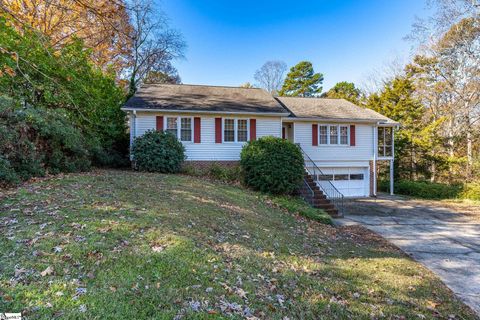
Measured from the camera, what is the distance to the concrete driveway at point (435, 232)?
566 cm

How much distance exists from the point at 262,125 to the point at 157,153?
19.6ft

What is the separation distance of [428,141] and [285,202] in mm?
14869

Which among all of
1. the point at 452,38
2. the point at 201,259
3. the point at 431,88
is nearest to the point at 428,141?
the point at 431,88

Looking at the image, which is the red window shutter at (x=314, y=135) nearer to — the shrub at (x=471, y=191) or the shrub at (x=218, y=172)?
the shrub at (x=218, y=172)

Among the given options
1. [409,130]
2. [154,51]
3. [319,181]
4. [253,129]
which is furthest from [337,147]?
[154,51]

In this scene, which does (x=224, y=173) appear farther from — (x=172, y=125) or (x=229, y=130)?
(x=172, y=125)

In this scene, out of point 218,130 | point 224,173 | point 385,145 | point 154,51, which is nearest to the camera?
point 224,173

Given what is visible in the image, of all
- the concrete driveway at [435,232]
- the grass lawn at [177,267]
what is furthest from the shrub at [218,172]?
the grass lawn at [177,267]

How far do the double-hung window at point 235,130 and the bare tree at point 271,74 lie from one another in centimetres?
2640

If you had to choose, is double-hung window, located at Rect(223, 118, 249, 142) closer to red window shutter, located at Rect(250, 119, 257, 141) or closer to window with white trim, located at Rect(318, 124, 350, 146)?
red window shutter, located at Rect(250, 119, 257, 141)

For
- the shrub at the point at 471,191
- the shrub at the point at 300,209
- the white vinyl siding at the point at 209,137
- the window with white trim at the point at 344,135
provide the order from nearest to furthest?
1. the shrub at the point at 300,209
2. the white vinyl siding at the point at 209,137
3. the shrub at the point at 471,191
4. the window with white trim at the point at 344,135

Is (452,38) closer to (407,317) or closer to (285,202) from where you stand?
(285,202)

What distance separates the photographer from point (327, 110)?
17.5 metres

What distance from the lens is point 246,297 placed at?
345 centimetres
